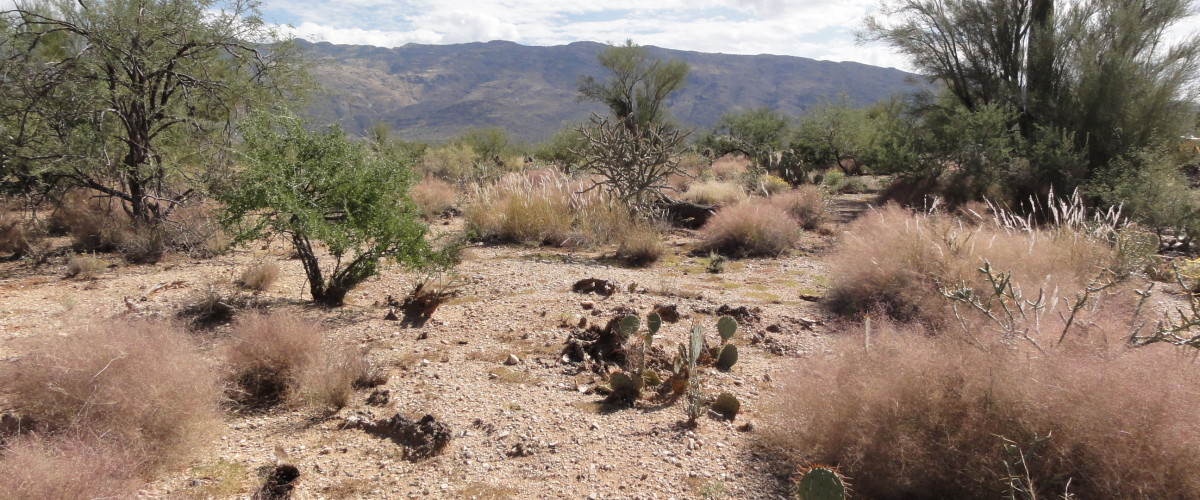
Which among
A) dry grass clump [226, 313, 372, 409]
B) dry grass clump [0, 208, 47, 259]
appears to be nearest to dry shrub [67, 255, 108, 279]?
dry grass clump [0, 208, 47, 259]

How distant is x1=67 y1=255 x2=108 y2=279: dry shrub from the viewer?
22.5 ft

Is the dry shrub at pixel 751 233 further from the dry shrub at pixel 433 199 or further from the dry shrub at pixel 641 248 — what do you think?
the dry shrub at pixel 433 199

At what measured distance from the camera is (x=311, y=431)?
3379 millimetres

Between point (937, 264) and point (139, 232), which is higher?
point (937, 264)

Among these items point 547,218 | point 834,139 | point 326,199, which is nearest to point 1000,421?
point 326,199

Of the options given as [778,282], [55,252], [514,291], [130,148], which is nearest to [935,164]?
[778,282]

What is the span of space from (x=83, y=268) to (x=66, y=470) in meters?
6.09

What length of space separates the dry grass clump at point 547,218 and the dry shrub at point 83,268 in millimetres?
4727

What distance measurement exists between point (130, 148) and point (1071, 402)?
32.8ft

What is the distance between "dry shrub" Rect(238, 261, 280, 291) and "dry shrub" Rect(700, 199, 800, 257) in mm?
5706

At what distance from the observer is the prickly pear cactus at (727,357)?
14.1ft

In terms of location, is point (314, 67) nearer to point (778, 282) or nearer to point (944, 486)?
point (778, 282)

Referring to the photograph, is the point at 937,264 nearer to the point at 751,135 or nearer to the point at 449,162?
the point at 449,162

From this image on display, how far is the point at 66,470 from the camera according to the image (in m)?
2.27
